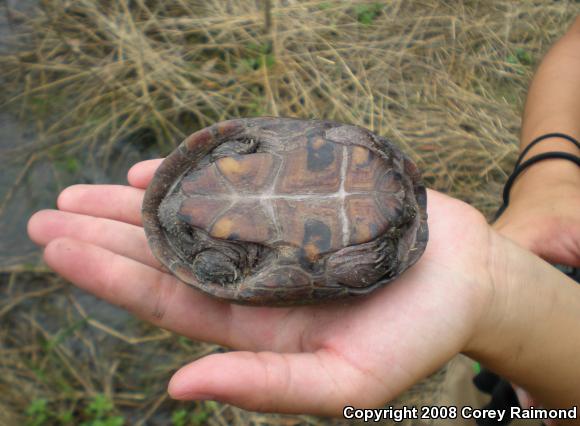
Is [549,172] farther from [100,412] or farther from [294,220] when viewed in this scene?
[100,412]

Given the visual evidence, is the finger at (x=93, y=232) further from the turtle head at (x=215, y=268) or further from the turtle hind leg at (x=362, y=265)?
the turtle hind leg at (x=362, y=265)

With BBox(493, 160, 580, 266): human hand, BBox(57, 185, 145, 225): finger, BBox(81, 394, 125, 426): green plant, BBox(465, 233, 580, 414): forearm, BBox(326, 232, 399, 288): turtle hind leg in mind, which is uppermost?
BBox(57, 185, 145, 225): finger

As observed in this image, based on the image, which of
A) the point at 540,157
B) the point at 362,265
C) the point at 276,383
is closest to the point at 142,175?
the point at 362,265

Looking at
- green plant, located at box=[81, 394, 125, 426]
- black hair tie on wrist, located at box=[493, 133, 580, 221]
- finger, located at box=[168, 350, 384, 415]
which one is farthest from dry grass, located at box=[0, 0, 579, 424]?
finger, located at box=[168, 350, 384, 415]

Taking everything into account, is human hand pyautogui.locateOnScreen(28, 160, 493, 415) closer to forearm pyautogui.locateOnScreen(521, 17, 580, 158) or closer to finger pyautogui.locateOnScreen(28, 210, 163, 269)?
finger pyautogui.locateOnScreen(28, 210, 163, 269)

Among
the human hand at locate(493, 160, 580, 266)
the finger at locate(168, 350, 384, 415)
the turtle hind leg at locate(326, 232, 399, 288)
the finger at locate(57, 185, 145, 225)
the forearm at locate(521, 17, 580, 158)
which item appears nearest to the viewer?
the finger at locate(168, 350, 384, 415)

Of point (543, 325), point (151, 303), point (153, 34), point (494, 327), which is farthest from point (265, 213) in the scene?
point (153, 34)
